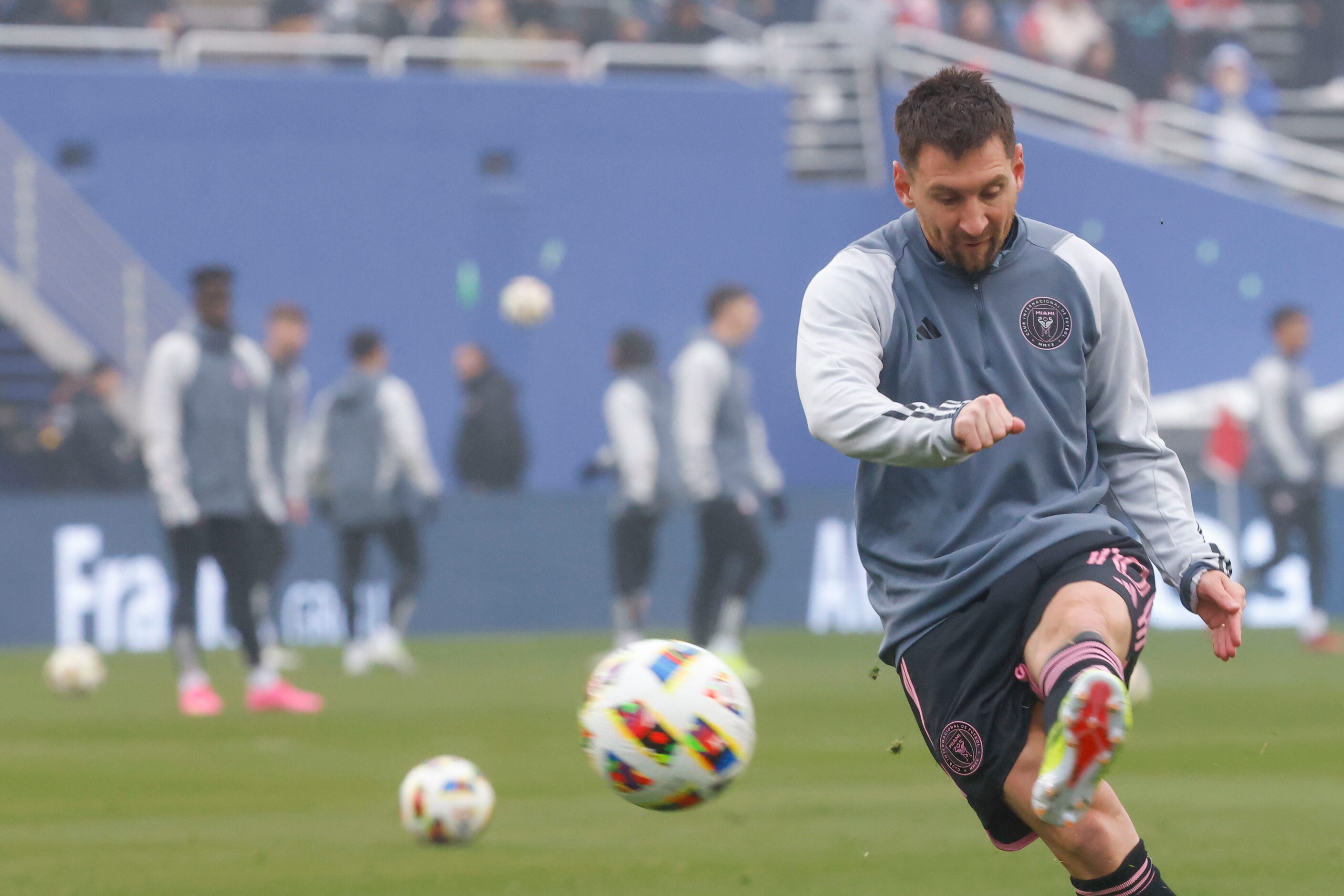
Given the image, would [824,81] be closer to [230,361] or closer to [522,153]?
[522,153]

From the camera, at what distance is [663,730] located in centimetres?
521

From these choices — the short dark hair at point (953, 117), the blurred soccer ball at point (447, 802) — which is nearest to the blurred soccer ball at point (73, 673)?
the blurred soccer ball at point (447, 802)

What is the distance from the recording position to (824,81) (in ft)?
78.5

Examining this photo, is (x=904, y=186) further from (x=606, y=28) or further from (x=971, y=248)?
(x=606, y=28)

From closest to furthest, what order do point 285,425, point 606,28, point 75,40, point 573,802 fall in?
point 573,802 → point 285,425 → point 75,40 → point 606,28

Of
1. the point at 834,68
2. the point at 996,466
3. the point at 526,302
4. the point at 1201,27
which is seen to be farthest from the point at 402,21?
the point at 996,466

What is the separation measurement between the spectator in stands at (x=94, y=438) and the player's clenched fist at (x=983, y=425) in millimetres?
15831

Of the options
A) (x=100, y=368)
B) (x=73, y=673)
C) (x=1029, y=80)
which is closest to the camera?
(x=73, y=673)

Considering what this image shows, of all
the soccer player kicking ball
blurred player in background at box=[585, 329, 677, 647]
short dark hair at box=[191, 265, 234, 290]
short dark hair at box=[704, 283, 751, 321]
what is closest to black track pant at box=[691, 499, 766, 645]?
blurred player in background at box=[585, 329, 677, 647]

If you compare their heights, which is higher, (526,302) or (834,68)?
(834,68)

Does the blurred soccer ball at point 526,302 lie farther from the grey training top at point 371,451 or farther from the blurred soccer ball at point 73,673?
the blurred soccer ball at point 73,673

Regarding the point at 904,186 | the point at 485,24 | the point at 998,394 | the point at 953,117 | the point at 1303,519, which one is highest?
the point at 953,117

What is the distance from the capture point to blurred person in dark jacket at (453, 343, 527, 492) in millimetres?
19641

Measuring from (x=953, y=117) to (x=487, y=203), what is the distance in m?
18.5
